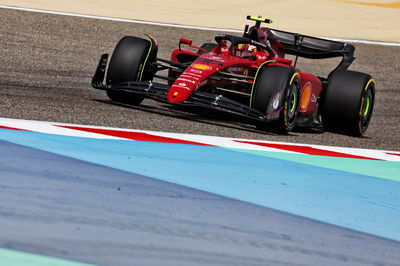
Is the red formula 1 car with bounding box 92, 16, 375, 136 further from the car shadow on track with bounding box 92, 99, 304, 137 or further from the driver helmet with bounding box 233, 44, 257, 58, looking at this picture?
the car shadow on track with bounding box 92, 99, 304, 137

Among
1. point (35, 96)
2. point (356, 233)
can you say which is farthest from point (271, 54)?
point (356, 233)

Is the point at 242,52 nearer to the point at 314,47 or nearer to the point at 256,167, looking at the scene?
the point at 314,47

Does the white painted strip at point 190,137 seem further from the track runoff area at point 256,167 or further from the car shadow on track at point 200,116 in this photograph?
the car shadow on track at point 200,116

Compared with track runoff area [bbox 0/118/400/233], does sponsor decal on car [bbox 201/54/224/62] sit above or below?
above

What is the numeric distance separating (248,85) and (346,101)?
103 centimetres

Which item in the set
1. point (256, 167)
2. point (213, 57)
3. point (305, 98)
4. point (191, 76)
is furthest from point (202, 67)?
point (256, 167)

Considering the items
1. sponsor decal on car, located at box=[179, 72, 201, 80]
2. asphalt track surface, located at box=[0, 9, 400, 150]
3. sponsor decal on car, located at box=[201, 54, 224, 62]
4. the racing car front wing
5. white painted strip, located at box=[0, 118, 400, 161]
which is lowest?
asphalt track surface, located at box=[0, 9, 400, 150]

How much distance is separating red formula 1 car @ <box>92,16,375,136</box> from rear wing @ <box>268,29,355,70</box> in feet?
0.09

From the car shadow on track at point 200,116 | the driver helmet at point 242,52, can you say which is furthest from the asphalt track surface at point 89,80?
the driver helmet at point 242,52

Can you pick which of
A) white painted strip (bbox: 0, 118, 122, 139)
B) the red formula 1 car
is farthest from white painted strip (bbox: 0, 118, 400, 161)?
the red formula 1 car

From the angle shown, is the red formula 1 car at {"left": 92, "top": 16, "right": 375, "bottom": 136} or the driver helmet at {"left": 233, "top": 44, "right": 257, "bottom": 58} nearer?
the red formula 1 car at {"left": 92, "top": 16, "right": 375, "bottom": 136}

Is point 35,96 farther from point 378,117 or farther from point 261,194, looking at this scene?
point 378,117

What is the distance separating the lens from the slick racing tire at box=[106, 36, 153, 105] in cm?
872

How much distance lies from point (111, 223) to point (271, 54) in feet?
17.6
